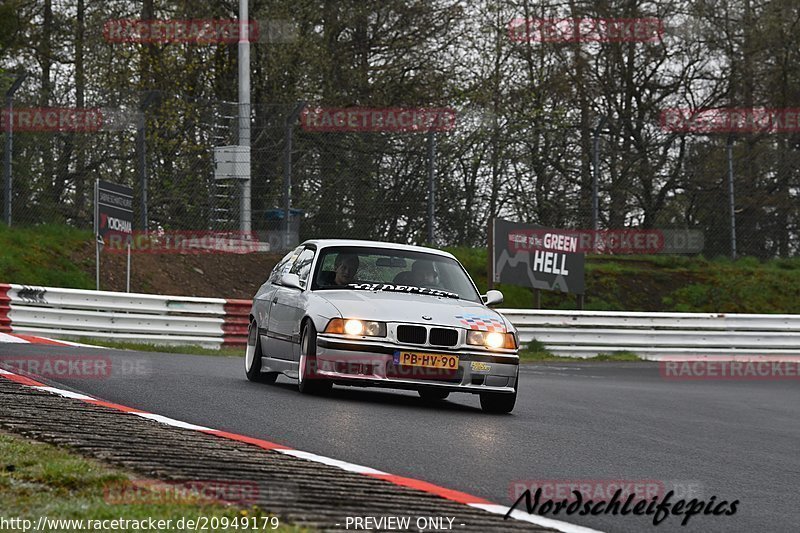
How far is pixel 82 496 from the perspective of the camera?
5.58 m

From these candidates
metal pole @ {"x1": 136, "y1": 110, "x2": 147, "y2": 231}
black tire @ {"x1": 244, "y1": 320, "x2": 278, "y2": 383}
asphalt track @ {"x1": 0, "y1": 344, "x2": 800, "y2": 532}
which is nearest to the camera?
asphalt track @ {"x1": 0, "y1": 344, "x2": 800, "y2": 532}

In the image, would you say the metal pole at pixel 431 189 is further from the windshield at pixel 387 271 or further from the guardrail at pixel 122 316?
the windshield at pixel 387 271

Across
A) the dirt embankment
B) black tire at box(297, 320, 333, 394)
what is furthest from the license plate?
the dirt embankment

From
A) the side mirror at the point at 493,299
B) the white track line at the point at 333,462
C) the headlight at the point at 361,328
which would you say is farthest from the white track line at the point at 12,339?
the white track line at the point at 333,462

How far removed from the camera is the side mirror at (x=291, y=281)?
12.3m

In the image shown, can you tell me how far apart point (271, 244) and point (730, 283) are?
9513 mm

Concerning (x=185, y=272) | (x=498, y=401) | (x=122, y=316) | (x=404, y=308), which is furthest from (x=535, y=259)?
(x=404, y=308)

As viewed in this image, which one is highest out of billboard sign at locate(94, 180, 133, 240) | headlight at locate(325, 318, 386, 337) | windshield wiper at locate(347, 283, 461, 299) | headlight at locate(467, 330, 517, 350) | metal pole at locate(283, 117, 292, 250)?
metal pole at locate(283, 117, 292, 250)

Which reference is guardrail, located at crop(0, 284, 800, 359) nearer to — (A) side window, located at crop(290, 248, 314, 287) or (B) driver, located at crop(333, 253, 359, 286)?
(A) side window, located at crop(290, 248, 314, 287)

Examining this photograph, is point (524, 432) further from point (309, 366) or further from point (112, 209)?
point (112, 209)

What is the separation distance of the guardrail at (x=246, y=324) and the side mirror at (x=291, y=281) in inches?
331

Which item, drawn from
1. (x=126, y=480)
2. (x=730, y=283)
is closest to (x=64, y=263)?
(x=730, y=283)

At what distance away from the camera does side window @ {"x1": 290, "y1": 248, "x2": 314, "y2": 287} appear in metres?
12.7

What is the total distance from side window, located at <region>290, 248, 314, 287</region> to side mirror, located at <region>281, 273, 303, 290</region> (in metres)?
0.07
